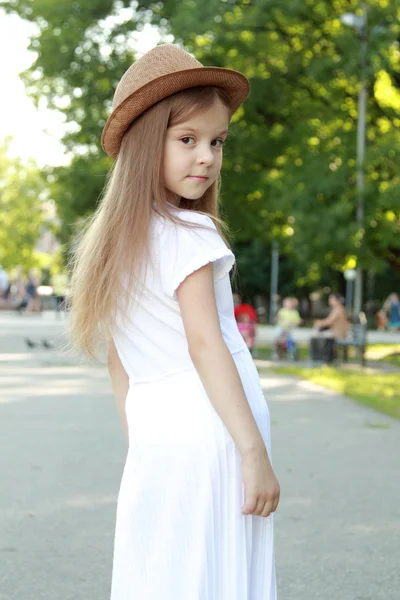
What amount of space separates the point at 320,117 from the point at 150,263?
25894 millimetres

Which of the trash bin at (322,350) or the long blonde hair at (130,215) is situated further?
the trash bin at (322,350)

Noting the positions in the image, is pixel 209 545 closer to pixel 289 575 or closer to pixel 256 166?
pixel 289 575

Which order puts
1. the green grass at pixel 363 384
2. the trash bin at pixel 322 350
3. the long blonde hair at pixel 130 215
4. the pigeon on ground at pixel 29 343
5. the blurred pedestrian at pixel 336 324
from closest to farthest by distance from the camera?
the long blonde hair at pixel 130 215
the green grass at pixel 363 384
the trash bin at pixel 322 350
the blurred pedestrian at pixel 336 324
the pigeon on ground at pixel 29 343

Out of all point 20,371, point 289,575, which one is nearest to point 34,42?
point 20,371

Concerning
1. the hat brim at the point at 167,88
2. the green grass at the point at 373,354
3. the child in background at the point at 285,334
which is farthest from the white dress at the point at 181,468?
the child in background at the point at 285,334

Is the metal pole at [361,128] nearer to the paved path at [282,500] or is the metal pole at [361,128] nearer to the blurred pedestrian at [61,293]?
the blurred pedestrian at [61,293]

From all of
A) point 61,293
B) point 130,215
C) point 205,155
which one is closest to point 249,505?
point 130,215

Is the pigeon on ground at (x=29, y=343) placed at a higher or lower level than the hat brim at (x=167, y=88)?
lower

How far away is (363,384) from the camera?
56.2ft

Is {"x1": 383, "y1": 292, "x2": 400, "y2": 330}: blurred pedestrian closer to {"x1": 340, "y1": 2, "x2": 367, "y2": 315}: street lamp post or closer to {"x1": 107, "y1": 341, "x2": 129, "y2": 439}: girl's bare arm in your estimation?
{"x1": 340, "y1": 2, "x2": 367, "y2": 315}: street lamp post

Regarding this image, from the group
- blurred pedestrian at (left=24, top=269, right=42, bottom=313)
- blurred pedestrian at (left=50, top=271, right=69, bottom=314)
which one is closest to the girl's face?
blurred pedestrian at (left=50, top=271, right=69, bottom=314)

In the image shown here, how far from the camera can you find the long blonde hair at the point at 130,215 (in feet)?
8.91

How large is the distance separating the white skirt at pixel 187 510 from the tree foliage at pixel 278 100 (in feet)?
71.0

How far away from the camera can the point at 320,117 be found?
2806cm
